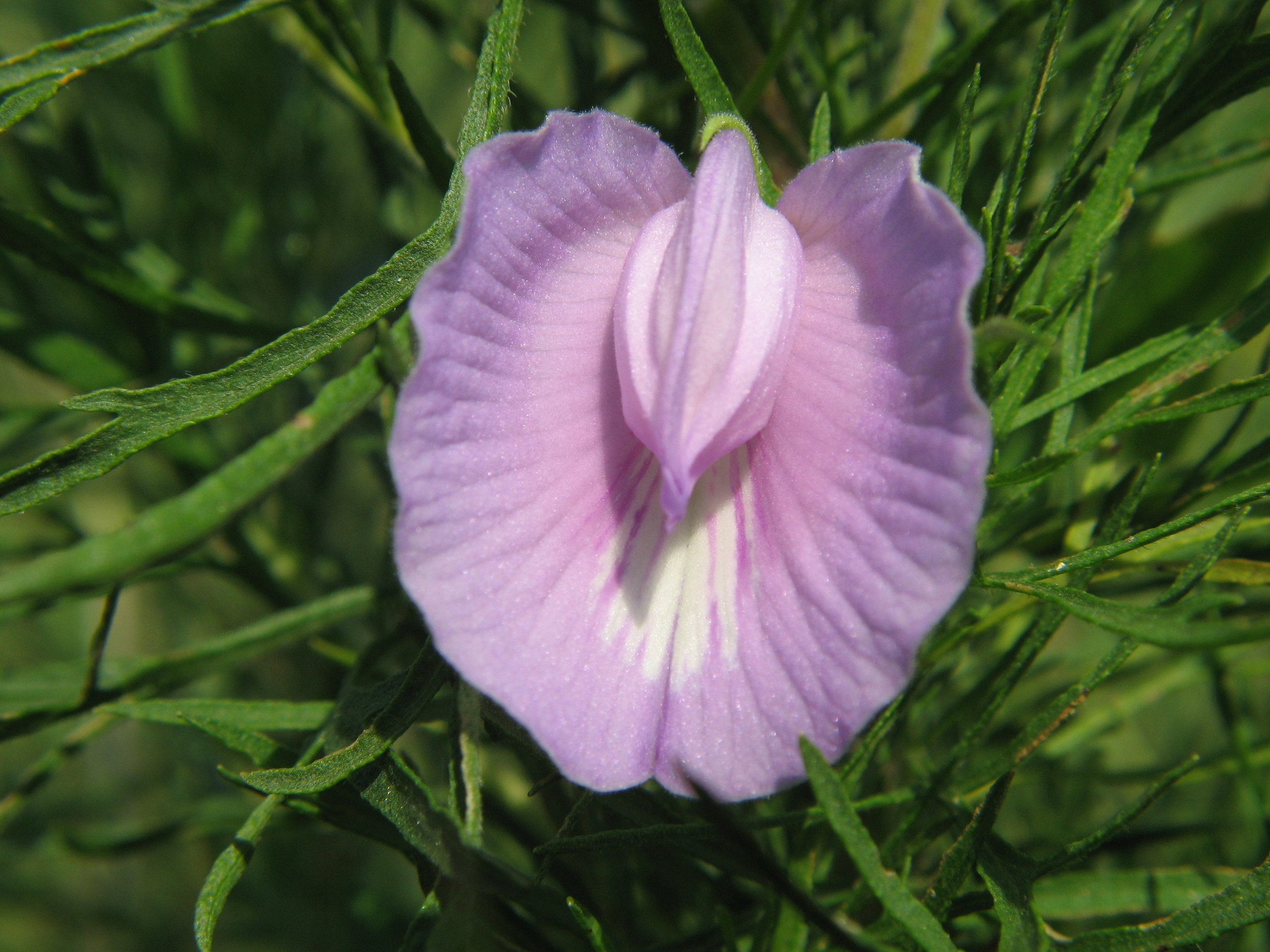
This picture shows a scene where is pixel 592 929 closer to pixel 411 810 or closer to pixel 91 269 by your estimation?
pixel 411 810

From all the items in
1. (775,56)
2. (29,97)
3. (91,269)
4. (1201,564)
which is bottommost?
(1201,564)

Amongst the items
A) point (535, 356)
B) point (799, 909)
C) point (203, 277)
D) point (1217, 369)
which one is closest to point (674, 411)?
point (535, 356)

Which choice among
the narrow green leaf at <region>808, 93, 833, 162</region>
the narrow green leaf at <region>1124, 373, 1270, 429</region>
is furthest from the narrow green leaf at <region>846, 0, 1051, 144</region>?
the narrow green leaf at <region>1124, 373, 1270, 429</region>

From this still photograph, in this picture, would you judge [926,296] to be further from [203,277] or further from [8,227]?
[203,277]

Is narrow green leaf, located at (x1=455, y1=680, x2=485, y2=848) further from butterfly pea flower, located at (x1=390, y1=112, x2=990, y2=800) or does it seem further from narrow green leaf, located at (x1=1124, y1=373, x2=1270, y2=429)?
narrow green leaf, located at (x1=1124, y1=373, x2=1270, y2=429)

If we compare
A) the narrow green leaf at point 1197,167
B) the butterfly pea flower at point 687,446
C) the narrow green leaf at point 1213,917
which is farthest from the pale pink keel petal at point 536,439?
the narrow green leaf at point 1197,167

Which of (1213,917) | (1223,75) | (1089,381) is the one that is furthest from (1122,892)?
(1223,75)

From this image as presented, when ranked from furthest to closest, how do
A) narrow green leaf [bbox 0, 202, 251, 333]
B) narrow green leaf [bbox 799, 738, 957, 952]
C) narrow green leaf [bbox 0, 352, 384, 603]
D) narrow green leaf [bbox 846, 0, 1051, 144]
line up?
narrow green leaf [bbox 0, 202, 251, 333] → narrow green leaf [bbox 846, 0, 1051, 144] → narrow green leaf [bbox 799, 738, 957, 952] → narrow green leaf [bbox 0, 352, 384, 603]
